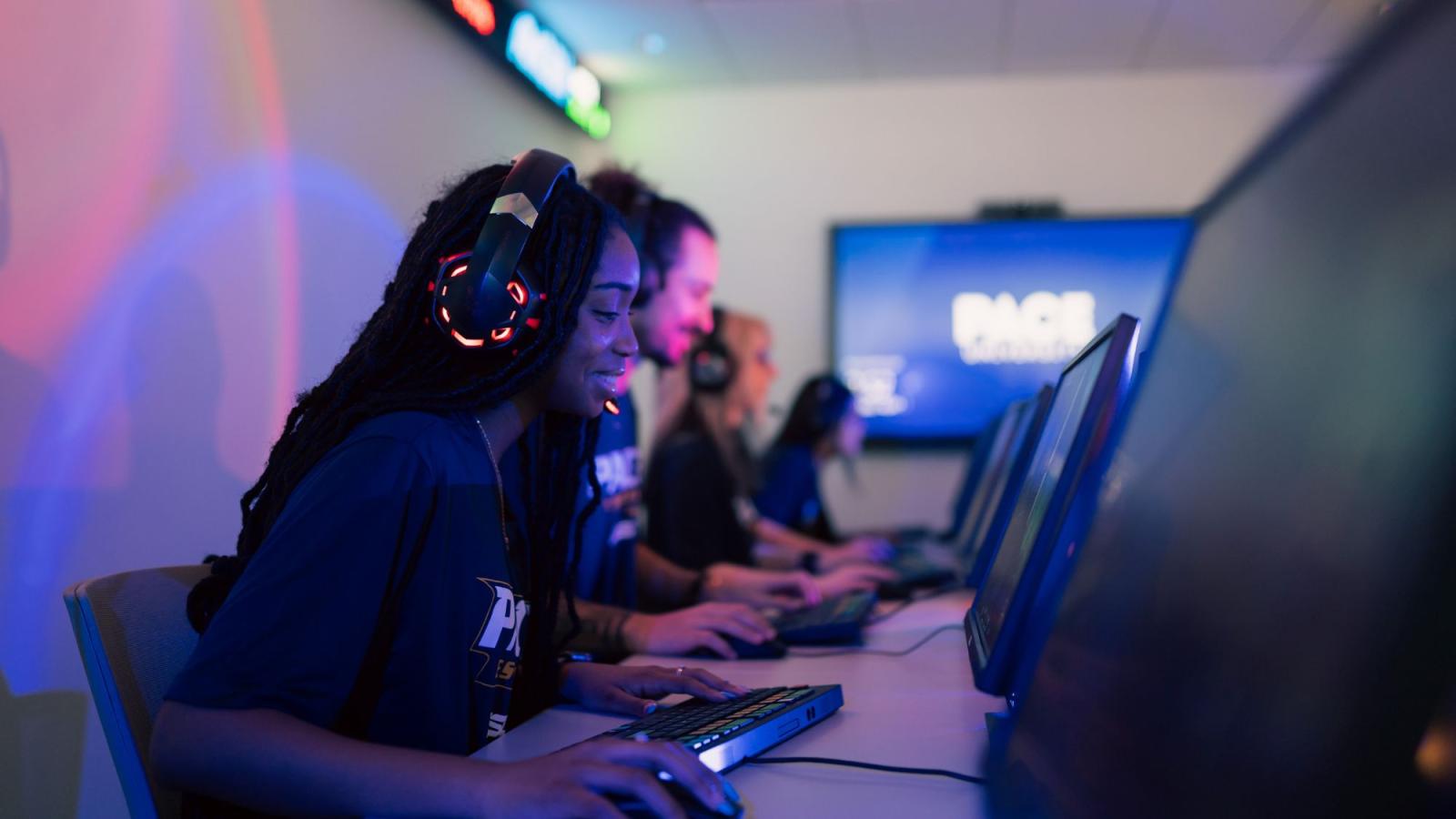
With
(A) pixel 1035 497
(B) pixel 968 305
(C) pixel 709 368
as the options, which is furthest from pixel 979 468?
(A) pixel 1035 497

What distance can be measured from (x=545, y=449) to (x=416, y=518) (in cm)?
38

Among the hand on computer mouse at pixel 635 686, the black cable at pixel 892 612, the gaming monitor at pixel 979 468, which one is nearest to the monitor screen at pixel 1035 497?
the hand on computer mouse at pixel 635 686

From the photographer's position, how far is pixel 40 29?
1672 millimetres

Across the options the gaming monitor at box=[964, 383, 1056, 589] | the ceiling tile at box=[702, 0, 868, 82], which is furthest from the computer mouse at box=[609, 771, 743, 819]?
the ceiling tile at box=[702, 0, 868, 82]

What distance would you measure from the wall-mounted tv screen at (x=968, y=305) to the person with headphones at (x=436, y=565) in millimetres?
3105

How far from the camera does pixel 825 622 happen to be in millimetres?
1441

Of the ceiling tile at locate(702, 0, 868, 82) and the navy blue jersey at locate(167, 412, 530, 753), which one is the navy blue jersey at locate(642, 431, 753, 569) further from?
the ceiling tile at locate(702, 0, 868, 82)

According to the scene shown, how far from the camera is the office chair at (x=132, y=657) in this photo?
2.77 ft

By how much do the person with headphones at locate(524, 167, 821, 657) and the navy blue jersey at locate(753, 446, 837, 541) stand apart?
1278mm

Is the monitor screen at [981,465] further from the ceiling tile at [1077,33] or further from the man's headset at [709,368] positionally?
the ceiling tile at [1077,33]

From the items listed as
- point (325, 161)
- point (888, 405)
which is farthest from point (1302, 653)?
point (888, 405)

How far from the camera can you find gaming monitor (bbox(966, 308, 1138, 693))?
2.52ft

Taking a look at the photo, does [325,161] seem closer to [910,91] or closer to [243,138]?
[243,138]

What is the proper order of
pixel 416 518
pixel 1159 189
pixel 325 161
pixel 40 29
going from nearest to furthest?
pixel 416 518 < pixel 40 29 < pixel 325 161 < pixel 1159 189
